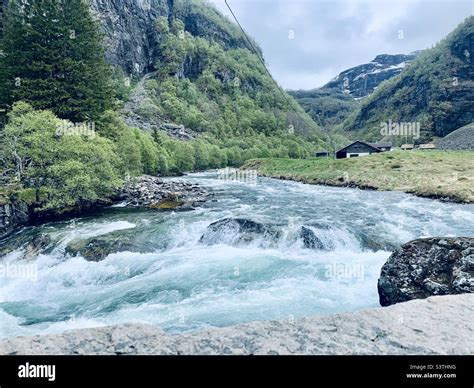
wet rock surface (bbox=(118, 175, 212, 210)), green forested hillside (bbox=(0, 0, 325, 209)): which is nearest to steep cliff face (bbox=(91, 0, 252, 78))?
green forested hillside (bbox=(0, 0, 325, 209))

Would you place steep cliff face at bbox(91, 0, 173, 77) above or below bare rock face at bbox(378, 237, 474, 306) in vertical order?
above

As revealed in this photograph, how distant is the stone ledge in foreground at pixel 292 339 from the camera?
148 inches

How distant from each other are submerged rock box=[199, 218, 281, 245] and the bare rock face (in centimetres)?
861

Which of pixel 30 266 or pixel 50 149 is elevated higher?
pixel 50 149

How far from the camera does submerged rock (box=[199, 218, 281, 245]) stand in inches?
693

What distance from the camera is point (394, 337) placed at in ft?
13.1

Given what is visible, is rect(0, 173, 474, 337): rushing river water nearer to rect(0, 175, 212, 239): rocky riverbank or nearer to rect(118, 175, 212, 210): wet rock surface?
rect(0, 175, 212, 239): rocky riverbank

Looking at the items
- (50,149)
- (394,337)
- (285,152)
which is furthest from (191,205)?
(285,152)

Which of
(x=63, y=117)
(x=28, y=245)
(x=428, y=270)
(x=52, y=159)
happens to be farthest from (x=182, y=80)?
(x=428, y=270)

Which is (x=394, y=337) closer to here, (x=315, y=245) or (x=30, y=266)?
(x=315, y=245)

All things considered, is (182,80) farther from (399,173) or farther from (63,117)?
(399,173)

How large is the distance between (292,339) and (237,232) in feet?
46.7

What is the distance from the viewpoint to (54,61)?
1385 inches
